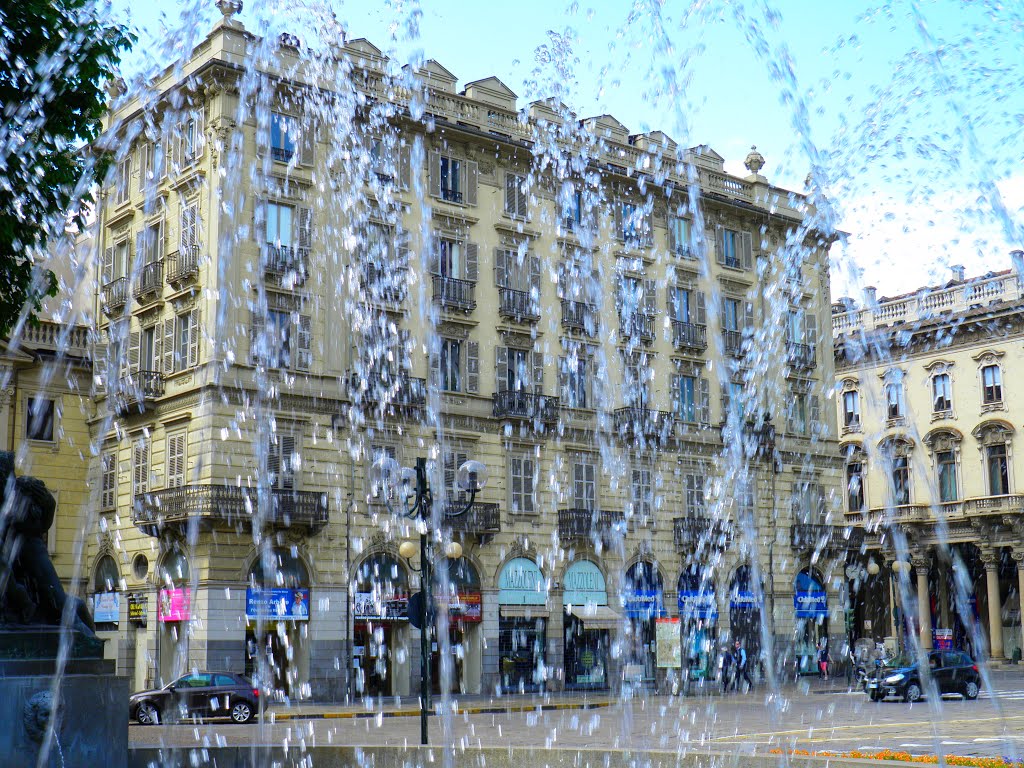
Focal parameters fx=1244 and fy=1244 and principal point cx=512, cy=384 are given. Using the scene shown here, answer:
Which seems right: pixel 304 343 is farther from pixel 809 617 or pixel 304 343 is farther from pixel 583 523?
pixel 809 617

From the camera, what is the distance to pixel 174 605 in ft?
107

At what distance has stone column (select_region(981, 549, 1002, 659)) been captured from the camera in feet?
173

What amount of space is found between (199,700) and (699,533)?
66.7 ft

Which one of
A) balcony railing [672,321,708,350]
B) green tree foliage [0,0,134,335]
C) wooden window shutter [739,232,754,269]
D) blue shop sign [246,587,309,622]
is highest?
wooden window shutter [739,232,754,269]

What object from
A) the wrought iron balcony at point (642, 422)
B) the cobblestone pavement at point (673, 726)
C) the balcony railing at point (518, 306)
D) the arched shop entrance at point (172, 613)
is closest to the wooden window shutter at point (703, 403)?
the wrought iron balcony at point (642, 422)

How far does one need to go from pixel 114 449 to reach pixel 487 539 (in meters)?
11.1

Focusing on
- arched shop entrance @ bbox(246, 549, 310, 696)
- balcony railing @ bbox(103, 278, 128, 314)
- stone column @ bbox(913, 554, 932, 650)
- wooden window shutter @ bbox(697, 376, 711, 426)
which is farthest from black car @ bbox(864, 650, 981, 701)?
stone column @ bbox(913, 554, 932, 650)

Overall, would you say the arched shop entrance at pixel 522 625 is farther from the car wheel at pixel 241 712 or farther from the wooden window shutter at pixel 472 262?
the car wheel at pixel 241 712

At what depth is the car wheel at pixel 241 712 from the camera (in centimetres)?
2573

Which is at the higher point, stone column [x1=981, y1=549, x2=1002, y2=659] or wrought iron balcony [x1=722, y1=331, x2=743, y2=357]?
wrought iron balcony [x1=722, y1=331, x2=743, y2=357]

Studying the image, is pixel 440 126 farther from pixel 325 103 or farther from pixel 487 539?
pixel 487 539

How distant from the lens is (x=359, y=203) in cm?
3531

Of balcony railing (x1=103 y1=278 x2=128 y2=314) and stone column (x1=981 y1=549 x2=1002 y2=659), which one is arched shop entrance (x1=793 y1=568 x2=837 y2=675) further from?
balcony railing (x1=103 y1=278 x2=128 y2=314)

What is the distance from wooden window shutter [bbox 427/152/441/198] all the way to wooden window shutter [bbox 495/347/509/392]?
5.02 m
